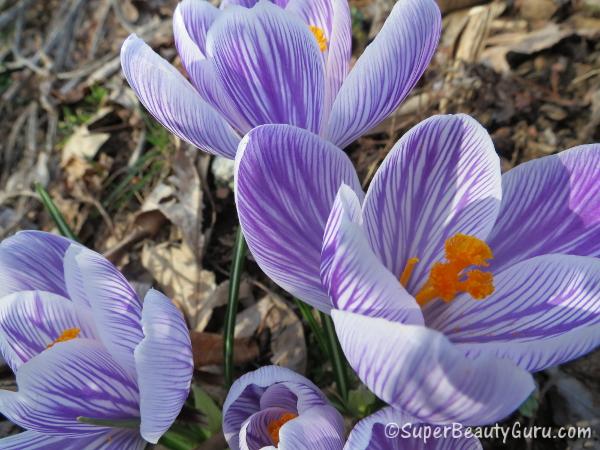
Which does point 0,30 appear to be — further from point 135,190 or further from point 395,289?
point 395,289

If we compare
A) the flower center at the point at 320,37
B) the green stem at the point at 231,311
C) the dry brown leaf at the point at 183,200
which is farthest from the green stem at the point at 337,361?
the dry brown leaf at the point at 183,200

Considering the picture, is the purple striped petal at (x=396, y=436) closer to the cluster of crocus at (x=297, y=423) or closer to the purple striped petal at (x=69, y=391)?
the cluster of crocus at (x=297, y=423)

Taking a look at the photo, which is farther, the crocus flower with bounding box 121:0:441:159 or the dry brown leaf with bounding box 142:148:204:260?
the dry brown leaf with bounding box 142:148:204:260

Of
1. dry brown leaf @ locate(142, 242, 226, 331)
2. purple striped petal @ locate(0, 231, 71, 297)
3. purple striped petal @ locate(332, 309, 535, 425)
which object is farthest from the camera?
dry brown leaf @ locate(142, 242, 226, 331)

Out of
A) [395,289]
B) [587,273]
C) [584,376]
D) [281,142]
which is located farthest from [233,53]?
[584,376]

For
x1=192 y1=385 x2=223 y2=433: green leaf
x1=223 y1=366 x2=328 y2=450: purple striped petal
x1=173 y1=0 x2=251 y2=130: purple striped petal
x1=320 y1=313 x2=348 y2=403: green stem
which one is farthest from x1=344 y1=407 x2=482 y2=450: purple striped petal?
x1=173 y1=0 x2=251 y2=130: purple striped petal

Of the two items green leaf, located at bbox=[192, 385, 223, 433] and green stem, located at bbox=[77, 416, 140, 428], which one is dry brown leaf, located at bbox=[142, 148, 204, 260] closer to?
green leaf, located at bbox=[192, 385, 223, 433]
